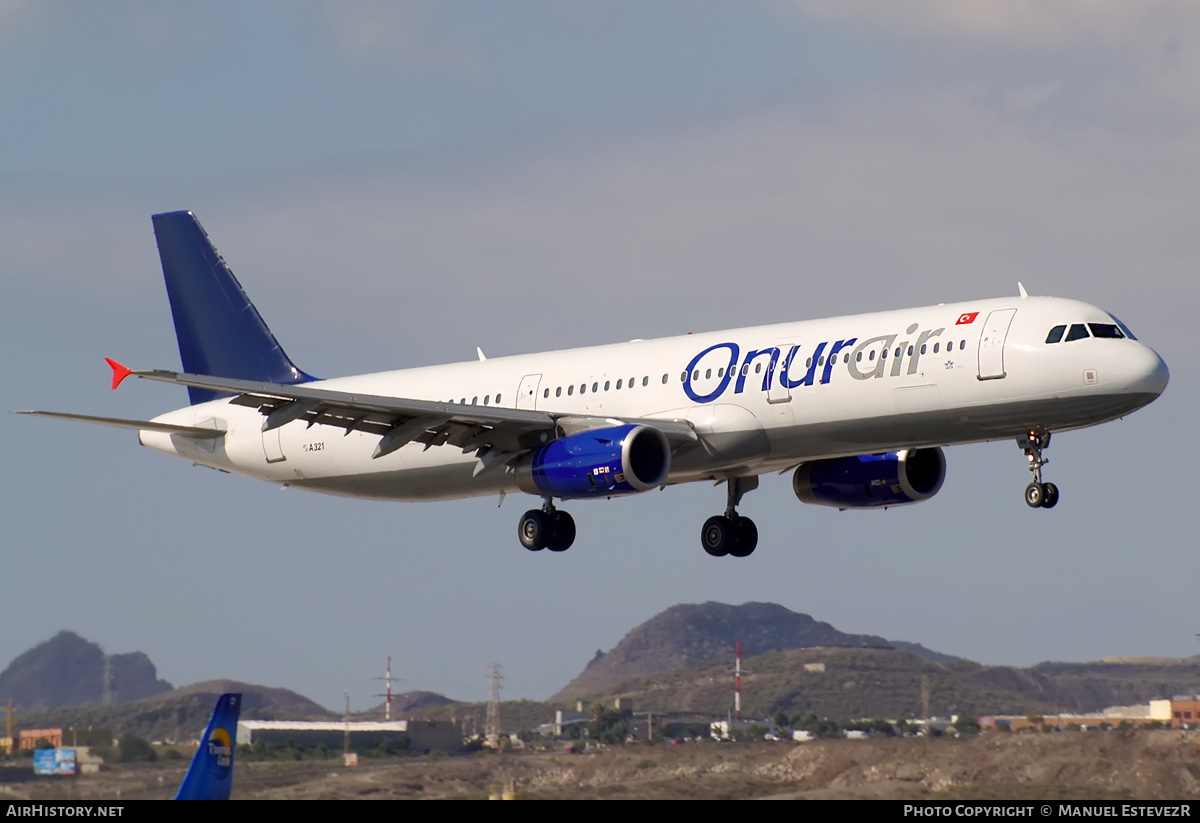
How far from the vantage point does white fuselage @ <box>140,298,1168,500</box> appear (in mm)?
40188

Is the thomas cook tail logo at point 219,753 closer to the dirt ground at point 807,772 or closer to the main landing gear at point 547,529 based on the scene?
the dirt ground at point 807,772

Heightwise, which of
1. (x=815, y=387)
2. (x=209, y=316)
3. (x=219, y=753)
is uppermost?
(x=209, y=316)

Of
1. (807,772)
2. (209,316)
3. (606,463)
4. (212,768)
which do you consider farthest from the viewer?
(209,316)

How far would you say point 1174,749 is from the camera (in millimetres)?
50625

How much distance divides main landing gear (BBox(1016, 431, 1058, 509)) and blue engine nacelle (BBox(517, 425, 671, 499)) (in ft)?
27.2

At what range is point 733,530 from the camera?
1955 inches

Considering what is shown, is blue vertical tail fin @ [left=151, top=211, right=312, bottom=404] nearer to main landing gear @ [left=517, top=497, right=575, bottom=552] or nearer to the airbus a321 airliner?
the airbus a321 airliner

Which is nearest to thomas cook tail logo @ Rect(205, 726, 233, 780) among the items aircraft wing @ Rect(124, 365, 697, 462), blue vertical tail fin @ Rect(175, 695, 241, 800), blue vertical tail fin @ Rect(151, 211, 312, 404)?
Result: blue vertical tail fin @ Rect(175, 695, 241, 800)

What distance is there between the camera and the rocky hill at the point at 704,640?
71.1 meters

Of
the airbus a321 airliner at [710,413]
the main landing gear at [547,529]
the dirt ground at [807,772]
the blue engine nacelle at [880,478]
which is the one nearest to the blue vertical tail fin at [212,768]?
the airbus a321 airliner at [710,413]

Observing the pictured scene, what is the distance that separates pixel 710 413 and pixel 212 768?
47.5 feet

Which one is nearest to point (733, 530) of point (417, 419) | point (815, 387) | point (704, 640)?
point (815, 387)

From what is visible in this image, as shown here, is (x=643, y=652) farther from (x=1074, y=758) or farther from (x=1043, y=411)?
(x=1043, y=411)

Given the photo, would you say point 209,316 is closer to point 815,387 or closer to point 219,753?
point 815,387
